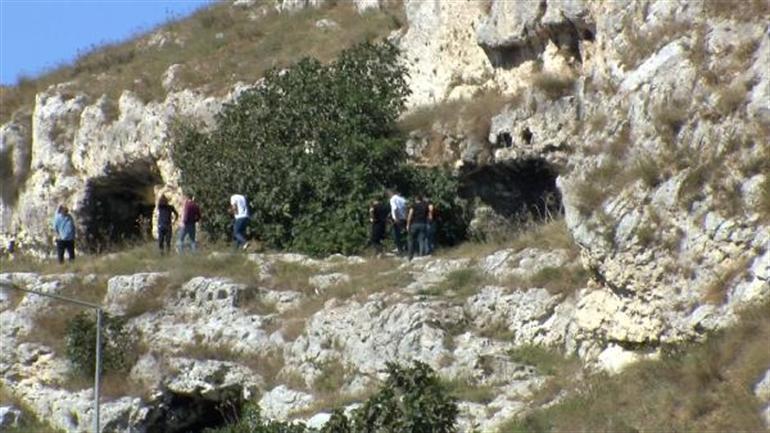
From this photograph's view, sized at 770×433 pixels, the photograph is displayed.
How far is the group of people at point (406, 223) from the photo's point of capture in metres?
40.9

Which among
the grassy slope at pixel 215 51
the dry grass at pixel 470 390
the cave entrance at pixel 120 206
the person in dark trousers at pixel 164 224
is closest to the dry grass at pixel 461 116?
the grassy slope at pixel 215 51

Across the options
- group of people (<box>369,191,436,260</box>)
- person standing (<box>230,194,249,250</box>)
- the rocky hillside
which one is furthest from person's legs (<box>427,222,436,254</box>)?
person standing (<box>230,194,249,250</box>)

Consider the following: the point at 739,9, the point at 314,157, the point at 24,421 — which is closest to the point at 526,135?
the point at 314,157

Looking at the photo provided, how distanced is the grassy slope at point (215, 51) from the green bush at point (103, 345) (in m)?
11.4

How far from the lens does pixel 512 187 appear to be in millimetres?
43344

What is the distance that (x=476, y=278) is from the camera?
124 ft

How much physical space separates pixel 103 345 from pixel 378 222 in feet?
20.5

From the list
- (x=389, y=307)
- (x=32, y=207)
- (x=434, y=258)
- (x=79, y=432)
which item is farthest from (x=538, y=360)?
(x=32, y=207)

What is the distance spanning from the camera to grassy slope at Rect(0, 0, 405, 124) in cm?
5044

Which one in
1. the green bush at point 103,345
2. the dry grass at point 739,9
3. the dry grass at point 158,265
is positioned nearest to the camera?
the dry grass at point 739,9

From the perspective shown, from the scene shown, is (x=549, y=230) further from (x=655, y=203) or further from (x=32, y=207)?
(x=32, y=207)

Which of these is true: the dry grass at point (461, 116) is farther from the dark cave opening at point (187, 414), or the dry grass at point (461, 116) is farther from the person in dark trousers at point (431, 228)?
the dark cave opening at point (187, 414)

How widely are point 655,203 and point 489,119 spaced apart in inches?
479

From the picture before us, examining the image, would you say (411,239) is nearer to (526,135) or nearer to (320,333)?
(526,135)
